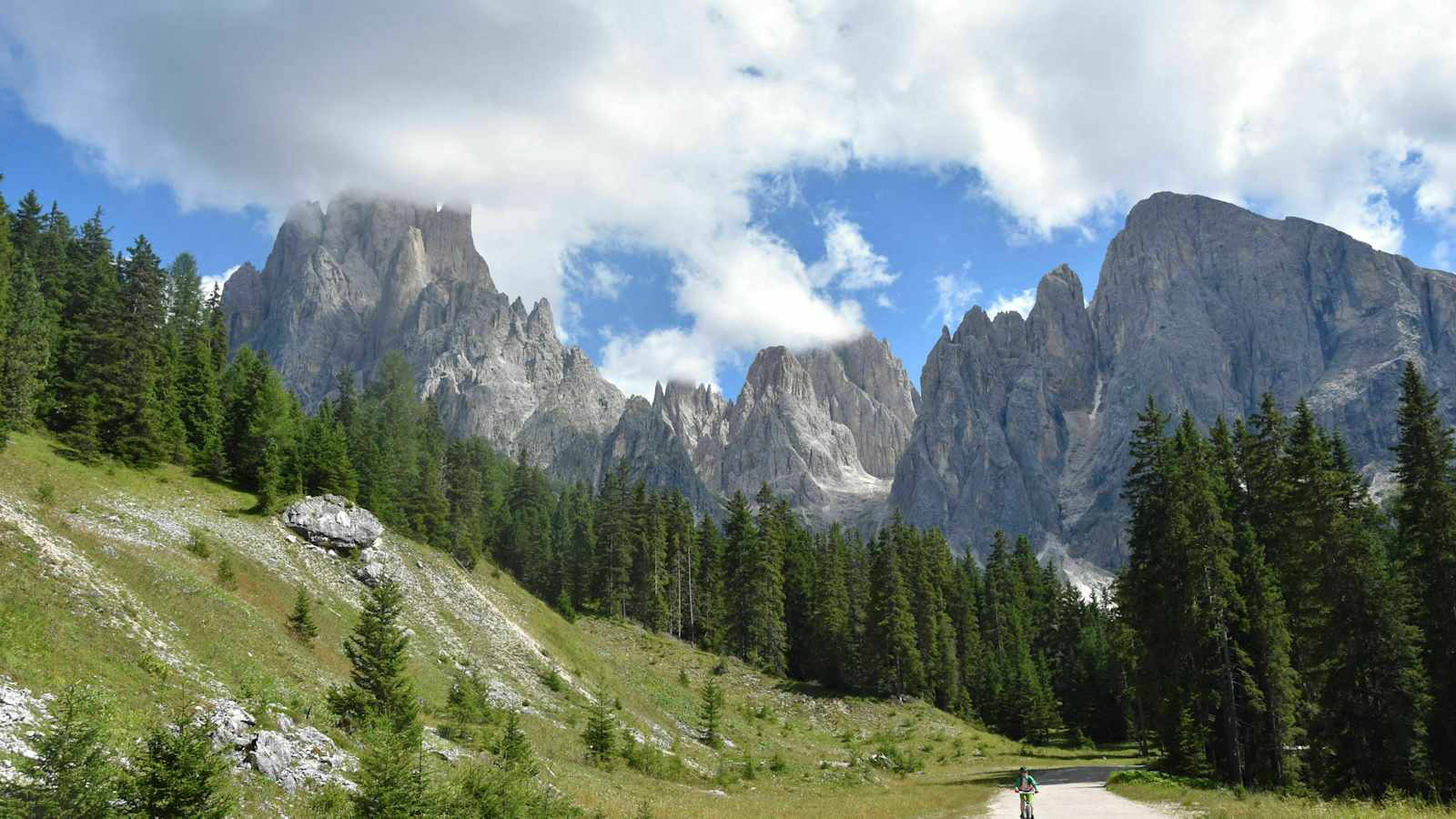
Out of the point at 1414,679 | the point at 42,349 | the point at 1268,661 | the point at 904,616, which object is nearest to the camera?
the point at 1414,679

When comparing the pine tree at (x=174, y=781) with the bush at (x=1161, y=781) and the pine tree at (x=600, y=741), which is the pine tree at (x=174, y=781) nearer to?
the pine tree at (x=600, y=741)

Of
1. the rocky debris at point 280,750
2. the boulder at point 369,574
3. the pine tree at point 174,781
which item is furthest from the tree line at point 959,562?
the pine tree at point 174,781

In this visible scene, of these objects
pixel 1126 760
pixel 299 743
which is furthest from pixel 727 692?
pixel 299 743

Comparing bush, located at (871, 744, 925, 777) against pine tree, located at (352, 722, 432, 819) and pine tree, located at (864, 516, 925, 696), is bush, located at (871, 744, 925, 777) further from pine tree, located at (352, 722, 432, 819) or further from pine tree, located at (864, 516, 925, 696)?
pine tree, located at (352, 722, 432, 819)

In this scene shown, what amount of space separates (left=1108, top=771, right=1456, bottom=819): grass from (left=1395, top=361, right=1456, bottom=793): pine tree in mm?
5391

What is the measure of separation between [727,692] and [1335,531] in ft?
140

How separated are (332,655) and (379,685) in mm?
10111

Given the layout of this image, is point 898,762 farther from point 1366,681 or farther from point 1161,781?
point 1366,681

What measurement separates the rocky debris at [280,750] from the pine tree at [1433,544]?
3496 centimetres

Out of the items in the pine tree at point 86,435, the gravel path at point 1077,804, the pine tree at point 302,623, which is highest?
the pine tree at point 86,435

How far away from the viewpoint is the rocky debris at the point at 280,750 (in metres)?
16.6

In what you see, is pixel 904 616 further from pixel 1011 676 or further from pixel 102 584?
pixel 102 584

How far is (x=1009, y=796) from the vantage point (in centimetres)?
3278

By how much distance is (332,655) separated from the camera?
32.4m
